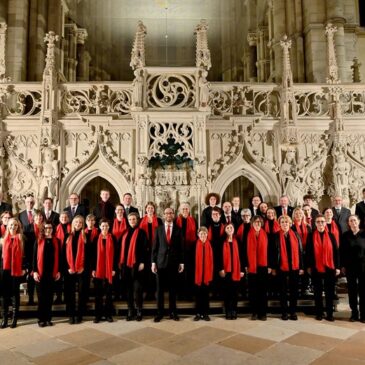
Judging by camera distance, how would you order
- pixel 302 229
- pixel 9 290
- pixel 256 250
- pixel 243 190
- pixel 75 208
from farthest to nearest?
pixel 243 190 → pixel 75 208 → pixel 302 229 → pixel 256 250 → pixel 9 290

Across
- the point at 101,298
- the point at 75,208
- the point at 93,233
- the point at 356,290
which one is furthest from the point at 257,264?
the point at 75,208

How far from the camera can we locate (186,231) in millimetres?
5461

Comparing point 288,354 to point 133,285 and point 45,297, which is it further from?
point 45,297

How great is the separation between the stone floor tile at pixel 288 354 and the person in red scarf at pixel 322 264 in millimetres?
1297

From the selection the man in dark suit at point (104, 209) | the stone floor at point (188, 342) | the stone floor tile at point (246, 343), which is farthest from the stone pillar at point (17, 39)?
the stone floor tile at point (246, 343)

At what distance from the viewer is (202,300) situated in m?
4.79

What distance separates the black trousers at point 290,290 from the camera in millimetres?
4750

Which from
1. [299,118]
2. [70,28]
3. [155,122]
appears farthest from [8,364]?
[70,28]

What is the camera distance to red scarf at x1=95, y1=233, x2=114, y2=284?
480cm

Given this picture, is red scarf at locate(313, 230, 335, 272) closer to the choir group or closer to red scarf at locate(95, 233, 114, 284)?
the choir group

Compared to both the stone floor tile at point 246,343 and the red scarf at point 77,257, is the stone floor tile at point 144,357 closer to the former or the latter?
the stone floor tile at point 246,343

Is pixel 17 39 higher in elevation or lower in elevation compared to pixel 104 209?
higher

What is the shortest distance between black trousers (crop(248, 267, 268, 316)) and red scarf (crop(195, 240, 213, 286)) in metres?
0.57

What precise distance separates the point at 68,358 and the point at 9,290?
63.9 inches
